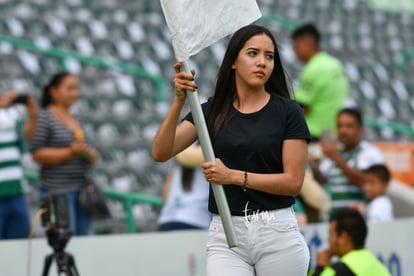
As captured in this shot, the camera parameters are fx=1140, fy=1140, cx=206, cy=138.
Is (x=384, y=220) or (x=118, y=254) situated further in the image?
(x=384, y=220)

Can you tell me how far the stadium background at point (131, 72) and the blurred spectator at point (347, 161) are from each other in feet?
6.22

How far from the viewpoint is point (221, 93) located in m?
4.95

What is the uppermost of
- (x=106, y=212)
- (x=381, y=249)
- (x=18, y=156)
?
(x=18, y=156)

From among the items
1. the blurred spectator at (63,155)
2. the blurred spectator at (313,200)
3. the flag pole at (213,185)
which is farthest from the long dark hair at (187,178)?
the flag pole at (213,185)

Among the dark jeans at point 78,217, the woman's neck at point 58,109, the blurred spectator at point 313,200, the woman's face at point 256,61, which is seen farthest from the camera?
the blurred spectator at point 313,200

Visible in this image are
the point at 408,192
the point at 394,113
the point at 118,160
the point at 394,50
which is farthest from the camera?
the point at 394,50

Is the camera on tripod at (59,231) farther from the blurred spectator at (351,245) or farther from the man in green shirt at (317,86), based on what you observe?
the man in green shirt at (317,86)

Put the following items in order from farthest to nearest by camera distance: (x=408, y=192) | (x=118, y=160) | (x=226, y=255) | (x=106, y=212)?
(x=118, y=160) < (x=408, y=192) < (x=106, y=212) < (x=226, y=255)

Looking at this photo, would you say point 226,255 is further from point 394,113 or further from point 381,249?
point 394,113

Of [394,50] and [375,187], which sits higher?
[394,50]

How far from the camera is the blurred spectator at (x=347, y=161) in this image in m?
9.08

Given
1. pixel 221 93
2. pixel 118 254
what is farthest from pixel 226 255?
pixel 118 254

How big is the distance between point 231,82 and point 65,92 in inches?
150

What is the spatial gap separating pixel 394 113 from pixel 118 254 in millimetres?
9252
